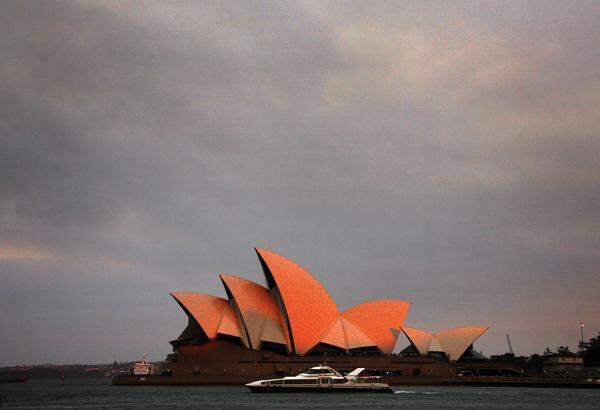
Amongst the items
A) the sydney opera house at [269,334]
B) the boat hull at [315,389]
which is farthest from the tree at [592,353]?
the boat hull at [315,389]

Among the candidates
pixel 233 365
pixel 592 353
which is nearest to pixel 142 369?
pixel 233 365

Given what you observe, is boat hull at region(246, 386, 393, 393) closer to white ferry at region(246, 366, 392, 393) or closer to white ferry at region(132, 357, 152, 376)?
white ferry at region(246, 366, 392, 393)

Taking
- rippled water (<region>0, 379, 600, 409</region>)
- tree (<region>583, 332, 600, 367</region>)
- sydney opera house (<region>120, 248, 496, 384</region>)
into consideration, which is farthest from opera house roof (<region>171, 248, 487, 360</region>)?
tree (<region>583, 332, 600, 367</region>)

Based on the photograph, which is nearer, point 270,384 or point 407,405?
point 407,405

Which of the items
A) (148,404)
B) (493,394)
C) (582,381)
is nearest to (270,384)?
(148,404)

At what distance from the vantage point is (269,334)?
3780 inches

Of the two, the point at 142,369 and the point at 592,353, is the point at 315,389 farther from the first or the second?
the point at 592,353

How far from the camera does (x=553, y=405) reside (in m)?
67.6

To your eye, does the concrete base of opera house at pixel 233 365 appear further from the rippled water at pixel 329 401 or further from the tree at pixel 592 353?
the tree at pixel 592 353

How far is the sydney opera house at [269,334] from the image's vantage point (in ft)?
312

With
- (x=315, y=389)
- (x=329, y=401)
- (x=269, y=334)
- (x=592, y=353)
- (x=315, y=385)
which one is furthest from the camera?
(x=592, y=353)

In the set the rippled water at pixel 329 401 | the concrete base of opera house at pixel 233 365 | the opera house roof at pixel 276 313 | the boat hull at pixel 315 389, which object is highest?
the opera house roof at pixel 276 313

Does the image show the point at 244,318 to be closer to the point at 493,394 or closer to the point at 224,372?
the point at 224,372

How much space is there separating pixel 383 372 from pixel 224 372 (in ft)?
73.8
